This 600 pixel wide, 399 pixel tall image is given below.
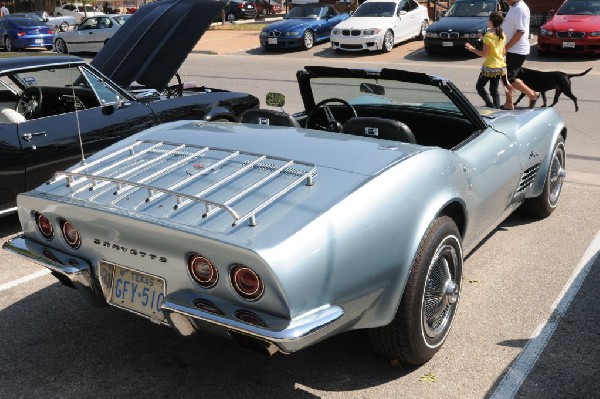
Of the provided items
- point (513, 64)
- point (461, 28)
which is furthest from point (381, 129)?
point (461, 28)

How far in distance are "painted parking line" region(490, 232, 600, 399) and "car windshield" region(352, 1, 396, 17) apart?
589 inches

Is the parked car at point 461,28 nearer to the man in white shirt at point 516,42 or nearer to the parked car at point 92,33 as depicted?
the man in white shirt at point 516,42

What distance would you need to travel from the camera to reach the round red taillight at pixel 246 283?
2.63 m

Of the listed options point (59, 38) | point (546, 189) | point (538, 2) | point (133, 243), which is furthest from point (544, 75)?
point (59, 38)

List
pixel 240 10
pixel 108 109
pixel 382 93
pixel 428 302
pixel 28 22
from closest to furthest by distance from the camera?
pixel 428 302, pixel 382 93, pixel 108 109, pixel 28 22, pixel 240 10

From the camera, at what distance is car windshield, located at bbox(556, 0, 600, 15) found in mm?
15828

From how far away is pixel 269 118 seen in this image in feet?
13.8

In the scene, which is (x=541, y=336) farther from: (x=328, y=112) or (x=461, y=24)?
(x=461, y=24)

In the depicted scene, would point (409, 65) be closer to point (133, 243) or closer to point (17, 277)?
point (17, 277)

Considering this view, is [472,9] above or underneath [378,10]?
above

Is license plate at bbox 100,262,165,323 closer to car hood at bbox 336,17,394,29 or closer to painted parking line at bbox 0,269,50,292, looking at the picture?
painted parking line at bbox 0,269,50,292

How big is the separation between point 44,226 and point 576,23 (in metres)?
15.0

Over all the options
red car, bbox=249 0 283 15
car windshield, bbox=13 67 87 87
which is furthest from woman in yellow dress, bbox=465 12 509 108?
red car, bbox=249 0 283 15

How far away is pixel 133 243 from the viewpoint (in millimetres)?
2926
